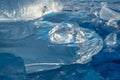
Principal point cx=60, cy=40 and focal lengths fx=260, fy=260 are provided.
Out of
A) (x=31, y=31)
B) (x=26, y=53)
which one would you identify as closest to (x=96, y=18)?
(x=31, y=31)

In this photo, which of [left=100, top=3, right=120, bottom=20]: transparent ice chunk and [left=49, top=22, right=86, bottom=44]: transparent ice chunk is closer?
[left=49, top=22, right=86, bottom=44]: transparent ice chunk

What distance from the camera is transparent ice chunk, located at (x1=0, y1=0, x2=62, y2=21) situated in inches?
118

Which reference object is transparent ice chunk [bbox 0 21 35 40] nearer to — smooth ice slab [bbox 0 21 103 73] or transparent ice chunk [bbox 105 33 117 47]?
smooth ice slab [bbox 0 21 103 73]

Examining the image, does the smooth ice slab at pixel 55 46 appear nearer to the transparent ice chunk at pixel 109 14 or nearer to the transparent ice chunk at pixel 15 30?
the transparent ice chunk at pixel 15 30

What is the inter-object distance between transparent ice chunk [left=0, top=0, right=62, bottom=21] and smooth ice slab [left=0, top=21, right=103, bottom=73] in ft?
0.87

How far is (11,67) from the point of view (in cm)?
251

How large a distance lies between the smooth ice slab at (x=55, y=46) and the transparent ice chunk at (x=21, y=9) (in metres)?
0.27

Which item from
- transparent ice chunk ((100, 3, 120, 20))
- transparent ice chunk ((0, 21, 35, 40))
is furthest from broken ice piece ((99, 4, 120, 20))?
transparent ice chunk ((0, 21, 35, 40))

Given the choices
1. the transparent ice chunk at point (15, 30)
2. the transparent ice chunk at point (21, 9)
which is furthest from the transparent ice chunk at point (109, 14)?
the transparent ice chunk at point (15, 30)

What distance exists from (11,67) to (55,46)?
571 mm

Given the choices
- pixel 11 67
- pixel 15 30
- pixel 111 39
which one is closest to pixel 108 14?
pixel 111 39

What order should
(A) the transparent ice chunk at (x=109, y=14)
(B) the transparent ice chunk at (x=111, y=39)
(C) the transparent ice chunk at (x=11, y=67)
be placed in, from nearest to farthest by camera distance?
(C) the transparent ice chunk at (x=11, y=67) → (B) the transparent ice chunk at (x=111, y=39) → (A) the transparent ice chunk at (x=109, y=14)

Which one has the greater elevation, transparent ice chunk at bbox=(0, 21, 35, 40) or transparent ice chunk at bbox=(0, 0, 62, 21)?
transparent ice chunk at bbox=(0, 0, 62, 21)

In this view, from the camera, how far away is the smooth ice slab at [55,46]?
255 cm
